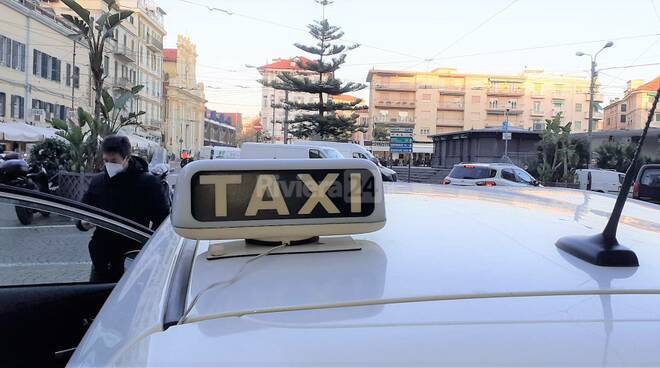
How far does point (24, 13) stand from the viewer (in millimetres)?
31000

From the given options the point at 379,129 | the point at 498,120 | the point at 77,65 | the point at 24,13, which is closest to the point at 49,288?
the point at 24,13

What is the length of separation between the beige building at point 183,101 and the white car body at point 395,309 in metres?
72.9

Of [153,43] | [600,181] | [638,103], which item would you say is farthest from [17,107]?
[638,103]

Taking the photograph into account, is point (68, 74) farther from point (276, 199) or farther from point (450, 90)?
point (450, 90)

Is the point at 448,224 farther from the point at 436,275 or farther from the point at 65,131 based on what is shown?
the point at 65,131

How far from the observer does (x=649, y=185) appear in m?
13.3

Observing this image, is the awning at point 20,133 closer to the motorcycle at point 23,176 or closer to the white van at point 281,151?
the white van at point 281,151

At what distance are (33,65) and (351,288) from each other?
3761cm

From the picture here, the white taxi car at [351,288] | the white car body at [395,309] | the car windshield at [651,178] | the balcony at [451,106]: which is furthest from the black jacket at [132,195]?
the balcony at [451,106]

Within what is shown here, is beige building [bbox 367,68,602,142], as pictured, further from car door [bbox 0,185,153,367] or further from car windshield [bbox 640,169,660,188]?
car door [bbox 0,185,153,367]

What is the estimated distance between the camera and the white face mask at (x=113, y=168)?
141 inches

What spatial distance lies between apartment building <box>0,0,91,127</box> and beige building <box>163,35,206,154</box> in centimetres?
3519

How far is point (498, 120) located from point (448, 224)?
78.9m

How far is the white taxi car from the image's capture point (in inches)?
29.4
